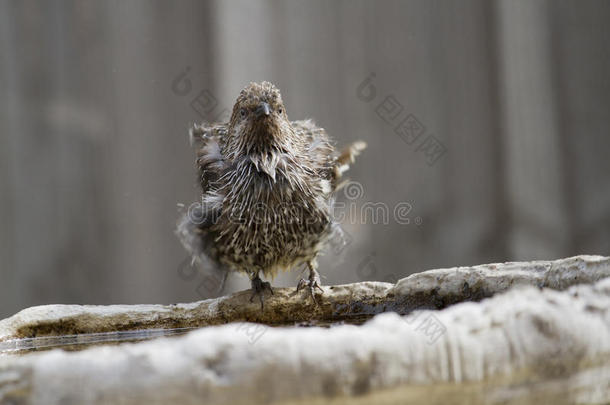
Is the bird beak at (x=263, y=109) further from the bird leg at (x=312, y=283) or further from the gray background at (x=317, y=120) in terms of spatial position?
the gray background at (x=317, y=120)

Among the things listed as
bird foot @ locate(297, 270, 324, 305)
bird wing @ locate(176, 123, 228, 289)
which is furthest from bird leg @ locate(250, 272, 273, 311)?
bird wing @ locate(176, 123, 228, 289)

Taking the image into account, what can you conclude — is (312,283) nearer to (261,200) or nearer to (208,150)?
(261,200)

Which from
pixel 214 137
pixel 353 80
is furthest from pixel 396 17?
pixel 214 137

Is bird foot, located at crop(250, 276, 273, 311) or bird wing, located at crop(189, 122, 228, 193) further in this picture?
bird wing, located at crop(189, 122, 228, 193)

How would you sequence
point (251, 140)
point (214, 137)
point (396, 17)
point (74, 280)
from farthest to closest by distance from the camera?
point (396, 17) → point (74, 280) → point (214, 137) → point (251, 140)

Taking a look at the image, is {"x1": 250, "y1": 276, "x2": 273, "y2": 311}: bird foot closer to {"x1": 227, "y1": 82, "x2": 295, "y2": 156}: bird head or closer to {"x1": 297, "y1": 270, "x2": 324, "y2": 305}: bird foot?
{"x1": 297, "y1": 270, "x2": 324, "y2": 305}: bird foot

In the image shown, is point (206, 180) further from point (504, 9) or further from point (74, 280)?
point (504, 9)

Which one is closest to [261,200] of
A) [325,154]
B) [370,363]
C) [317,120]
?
[325,154]

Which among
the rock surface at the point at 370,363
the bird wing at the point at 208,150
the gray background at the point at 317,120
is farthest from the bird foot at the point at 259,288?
the rock surface at the point at 370,363
